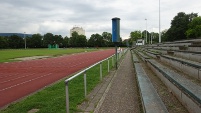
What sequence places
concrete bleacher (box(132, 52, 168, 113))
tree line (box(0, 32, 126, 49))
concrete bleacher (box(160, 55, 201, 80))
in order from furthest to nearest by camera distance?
tree line (box(0, 32, 126, 49))
concrete bleacher (box(160, 55, 201, 80))
concrete bleacher (box(132, 52, 168, 113))

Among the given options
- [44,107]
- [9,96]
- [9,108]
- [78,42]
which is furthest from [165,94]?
[78,42]

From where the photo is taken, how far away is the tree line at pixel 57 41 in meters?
115

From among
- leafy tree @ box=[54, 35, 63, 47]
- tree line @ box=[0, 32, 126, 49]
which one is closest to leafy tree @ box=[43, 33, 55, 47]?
tree line @ box=[0, 32, 126, 49]

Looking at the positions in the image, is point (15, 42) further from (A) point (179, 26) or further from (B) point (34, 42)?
(A) point (179, 26)

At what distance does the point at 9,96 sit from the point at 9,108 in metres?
1.85

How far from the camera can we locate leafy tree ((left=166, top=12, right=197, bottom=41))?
234 feet

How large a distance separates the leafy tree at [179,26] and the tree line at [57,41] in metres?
39.3

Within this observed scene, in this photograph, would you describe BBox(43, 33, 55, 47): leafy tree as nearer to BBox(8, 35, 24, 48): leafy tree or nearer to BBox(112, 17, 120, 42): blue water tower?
BBox(8, 35, 24, 48): leafy tree

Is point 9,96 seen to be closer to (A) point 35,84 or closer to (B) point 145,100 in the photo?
(A) point 35,84

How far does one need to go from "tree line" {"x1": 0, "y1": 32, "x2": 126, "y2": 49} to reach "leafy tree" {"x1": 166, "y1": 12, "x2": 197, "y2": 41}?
39.3 m

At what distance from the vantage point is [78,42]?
128 meters

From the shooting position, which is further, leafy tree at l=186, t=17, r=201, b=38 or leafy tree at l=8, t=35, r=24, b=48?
leafy tree at l=8, t=35, r=24, b=48

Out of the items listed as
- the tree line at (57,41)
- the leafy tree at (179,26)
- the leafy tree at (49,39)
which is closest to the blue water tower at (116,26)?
the leafy tree at (179,26)

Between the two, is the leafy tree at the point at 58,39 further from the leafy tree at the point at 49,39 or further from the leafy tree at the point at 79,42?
the leafy tree at the point at 79,42
